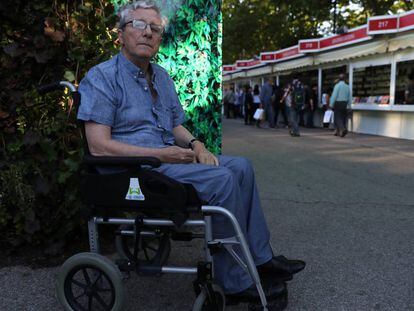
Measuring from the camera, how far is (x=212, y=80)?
4.26m

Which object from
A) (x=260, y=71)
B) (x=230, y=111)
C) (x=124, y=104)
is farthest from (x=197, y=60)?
(x=230, y=111)

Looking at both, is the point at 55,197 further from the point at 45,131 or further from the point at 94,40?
the point at 94,40

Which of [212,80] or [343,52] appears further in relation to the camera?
[343,52]

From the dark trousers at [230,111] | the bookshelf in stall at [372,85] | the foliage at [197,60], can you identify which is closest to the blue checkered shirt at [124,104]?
the foliage at [197,60]

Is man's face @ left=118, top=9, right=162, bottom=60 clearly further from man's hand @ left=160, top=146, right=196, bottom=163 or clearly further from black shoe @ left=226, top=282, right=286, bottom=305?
black shoe @ left=226, top=282, right=286, bottom=305

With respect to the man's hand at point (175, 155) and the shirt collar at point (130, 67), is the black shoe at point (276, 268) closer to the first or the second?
the man's hand at point (175, 155)

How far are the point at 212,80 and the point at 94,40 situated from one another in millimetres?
1366

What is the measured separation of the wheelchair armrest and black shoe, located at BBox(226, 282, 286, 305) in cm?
81

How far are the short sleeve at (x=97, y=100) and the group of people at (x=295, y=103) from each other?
11295 mm

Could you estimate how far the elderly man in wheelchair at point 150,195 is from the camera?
90.0 inches

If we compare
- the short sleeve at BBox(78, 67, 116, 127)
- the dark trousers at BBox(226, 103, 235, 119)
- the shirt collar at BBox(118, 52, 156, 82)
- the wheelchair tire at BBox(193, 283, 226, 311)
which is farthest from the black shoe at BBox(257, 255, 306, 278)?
the dark trousers at BBox(226, 103, 235, 119)

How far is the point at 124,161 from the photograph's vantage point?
225cm

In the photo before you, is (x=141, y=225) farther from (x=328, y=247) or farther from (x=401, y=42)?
(x=401, y=42)

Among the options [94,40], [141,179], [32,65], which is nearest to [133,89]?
[141,179]
